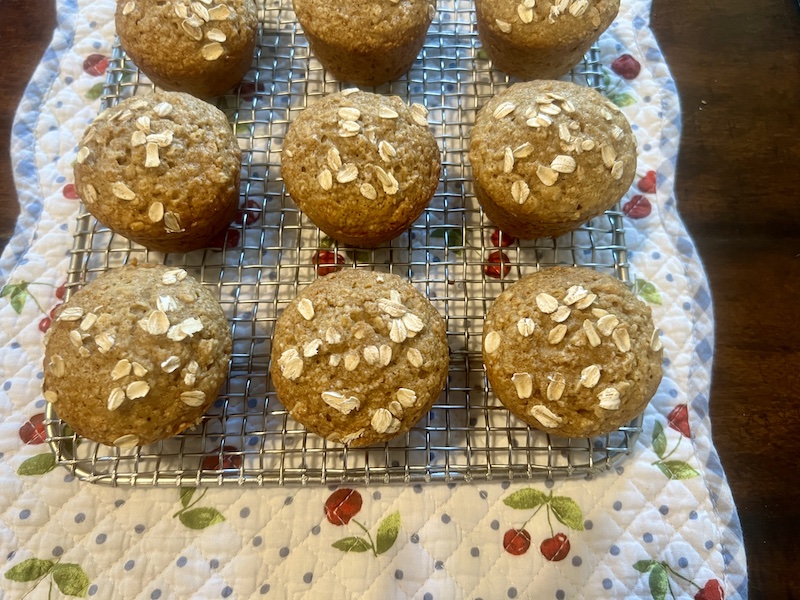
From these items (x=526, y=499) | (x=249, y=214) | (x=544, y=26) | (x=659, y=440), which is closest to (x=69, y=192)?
(x=249, y=214)

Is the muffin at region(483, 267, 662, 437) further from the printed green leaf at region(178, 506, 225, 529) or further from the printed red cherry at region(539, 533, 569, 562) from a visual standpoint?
the printed green leaf at region(178, 506, 225, 529)

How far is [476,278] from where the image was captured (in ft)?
7.54

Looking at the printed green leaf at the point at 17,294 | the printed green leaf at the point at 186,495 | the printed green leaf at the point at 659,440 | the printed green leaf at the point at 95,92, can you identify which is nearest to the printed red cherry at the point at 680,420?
the printed green leaf at the point at 659,440

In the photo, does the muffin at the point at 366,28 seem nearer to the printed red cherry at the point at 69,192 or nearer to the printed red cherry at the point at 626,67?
the printed red cherry at the point at 626,67

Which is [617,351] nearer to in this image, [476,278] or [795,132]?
[476,278]

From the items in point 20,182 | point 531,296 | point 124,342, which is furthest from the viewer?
point 20,182

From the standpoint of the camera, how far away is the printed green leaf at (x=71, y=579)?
1.90 m

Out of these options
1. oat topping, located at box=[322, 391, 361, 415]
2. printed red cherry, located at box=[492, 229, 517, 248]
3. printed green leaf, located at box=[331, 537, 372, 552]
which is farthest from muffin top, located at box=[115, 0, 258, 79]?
printed green leaf, located at box=[331, 537, 372, 552]

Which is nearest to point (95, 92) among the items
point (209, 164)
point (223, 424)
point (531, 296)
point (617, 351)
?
point (209, 164)

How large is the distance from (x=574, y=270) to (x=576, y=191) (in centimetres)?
29

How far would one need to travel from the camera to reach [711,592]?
6.38ft

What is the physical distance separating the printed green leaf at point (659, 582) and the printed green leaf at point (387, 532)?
94 cm

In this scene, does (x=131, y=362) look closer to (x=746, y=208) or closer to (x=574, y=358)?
(x=574, y=358)

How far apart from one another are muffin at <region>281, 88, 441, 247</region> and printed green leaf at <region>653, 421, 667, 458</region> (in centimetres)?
128
